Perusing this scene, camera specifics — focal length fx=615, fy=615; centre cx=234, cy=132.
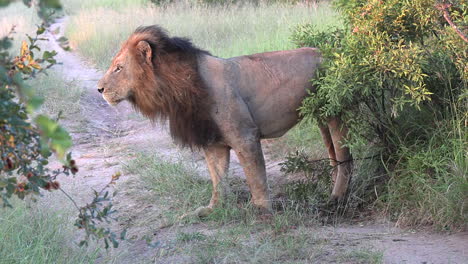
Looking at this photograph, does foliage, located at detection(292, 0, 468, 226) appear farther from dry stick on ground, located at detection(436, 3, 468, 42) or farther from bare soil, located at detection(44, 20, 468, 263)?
bare soil, located at detection(44, 20, 468, 263)

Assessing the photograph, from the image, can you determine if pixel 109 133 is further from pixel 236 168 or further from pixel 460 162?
pixel 460 162

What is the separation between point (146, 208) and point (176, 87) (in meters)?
1.19

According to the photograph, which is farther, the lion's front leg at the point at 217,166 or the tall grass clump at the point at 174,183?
the tall grass clump at the point at 174,183

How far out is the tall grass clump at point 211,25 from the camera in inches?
412

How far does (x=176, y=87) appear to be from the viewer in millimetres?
4664

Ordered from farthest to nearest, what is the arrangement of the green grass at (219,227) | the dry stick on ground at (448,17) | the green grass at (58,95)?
the green grass at (58,95)
the dry stick on ground at (448,17)
the green grass at (219,227)

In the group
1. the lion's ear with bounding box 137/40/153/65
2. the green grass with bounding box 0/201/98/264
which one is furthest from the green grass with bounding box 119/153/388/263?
the lion's ear with bounding box 137/40/153/65

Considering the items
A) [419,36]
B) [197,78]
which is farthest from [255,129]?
A: [419,36]

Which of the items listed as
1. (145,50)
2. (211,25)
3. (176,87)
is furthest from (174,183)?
(211,25)

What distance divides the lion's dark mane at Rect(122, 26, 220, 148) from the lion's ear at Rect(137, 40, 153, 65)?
0.04 meters

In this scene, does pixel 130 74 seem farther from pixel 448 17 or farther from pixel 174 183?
pixel 448 17

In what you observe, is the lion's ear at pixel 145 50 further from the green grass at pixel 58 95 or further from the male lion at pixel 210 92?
the green grass at pixel 58 95

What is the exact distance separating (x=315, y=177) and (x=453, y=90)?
4.92 feet

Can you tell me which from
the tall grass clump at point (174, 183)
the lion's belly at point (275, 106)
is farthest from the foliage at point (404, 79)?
the tall grass clump at point (174, 183)
